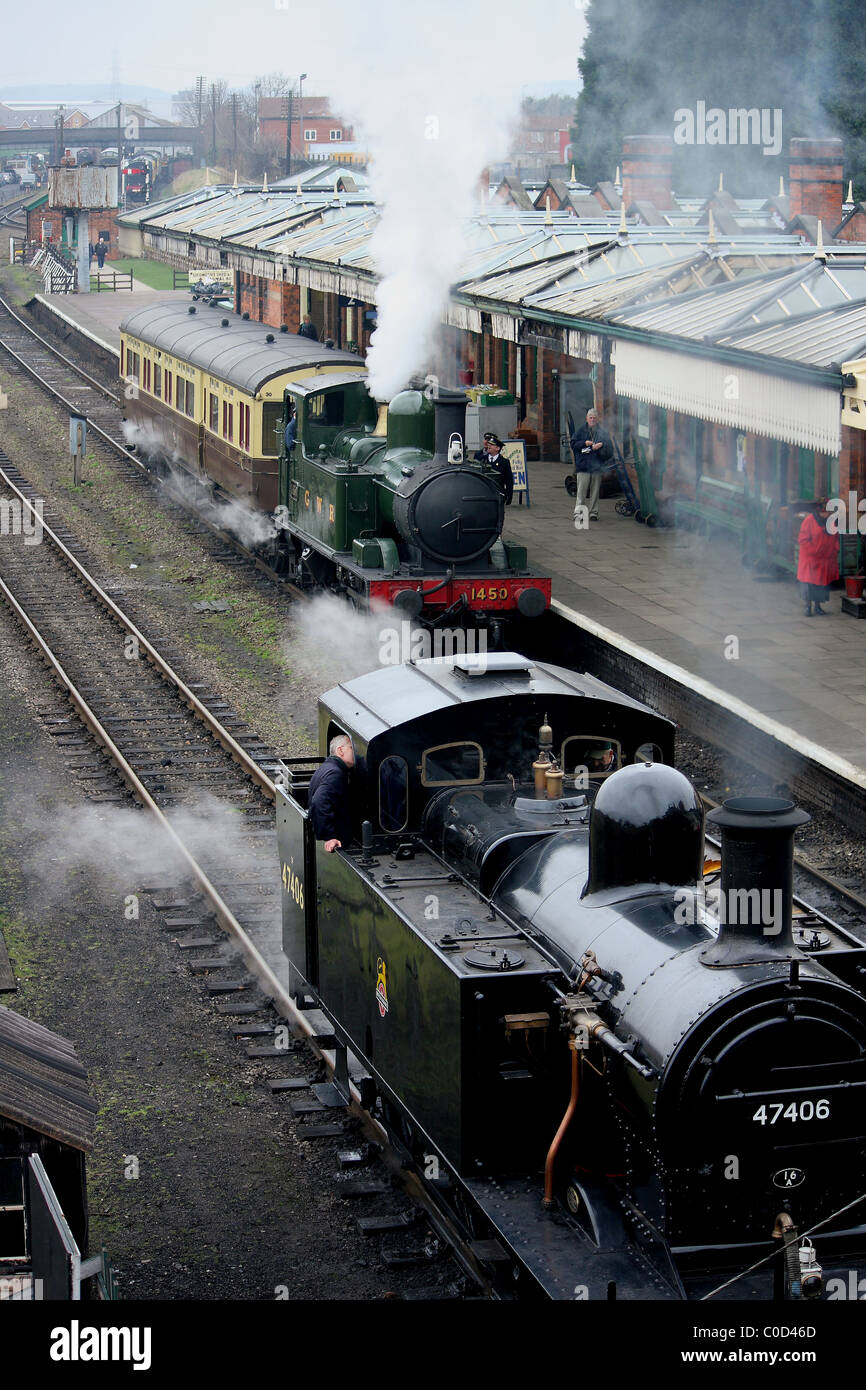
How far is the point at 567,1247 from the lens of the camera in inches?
263

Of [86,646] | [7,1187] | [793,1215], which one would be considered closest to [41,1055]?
[7,1187]

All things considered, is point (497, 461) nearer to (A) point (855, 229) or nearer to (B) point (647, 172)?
(A) point (855, 229)

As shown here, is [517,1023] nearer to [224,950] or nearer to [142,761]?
[224,950]


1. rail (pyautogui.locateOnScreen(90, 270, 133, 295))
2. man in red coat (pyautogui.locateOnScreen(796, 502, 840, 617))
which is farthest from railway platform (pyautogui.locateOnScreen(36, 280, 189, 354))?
man in red coat (pyautogui.locateOnScreen(796, 502, 840, 617))

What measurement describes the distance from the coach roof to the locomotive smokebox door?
44.9 ft

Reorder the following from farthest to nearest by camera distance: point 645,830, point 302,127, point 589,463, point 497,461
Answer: point 302,127
point 589,463
point 497,461
point 645,830

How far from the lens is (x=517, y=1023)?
275 inches

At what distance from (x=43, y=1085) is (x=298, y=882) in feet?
9.72

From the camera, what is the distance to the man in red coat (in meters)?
18.9

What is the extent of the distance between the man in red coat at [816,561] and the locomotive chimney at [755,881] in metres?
12.9

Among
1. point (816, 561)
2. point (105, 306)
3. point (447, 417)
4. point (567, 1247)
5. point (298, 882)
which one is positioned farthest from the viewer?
point (105, 306)

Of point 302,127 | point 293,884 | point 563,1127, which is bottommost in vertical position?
point 293,884

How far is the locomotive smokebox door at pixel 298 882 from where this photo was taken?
943cm

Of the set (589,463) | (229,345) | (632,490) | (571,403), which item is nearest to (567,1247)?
(589,463)
